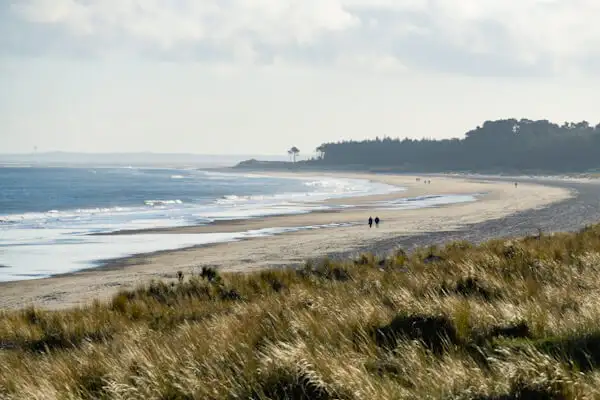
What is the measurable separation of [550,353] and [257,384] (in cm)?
231

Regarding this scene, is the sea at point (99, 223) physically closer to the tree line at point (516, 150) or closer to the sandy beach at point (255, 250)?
the sandy beach at point (255, 250)

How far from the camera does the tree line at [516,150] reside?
144 m

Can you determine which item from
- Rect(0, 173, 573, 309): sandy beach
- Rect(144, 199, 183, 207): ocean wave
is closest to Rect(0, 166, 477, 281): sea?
Rect(144, 199, 183, 207): ocean wave

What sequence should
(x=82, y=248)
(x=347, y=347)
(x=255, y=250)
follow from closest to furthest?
(x=347, y=347) < (x=255, y=250) < (x=82, y=248)

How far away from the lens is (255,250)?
28.5m

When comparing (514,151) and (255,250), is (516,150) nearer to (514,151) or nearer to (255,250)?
(514,151)

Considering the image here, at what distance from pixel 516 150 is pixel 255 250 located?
142 metres

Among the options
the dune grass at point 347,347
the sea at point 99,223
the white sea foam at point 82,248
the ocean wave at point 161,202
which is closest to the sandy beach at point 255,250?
the white sea foam at point 82,248

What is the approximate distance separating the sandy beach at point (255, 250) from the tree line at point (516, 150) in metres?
98.4

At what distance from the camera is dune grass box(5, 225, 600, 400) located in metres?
5.32

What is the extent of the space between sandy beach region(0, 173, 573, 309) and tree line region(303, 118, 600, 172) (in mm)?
98411

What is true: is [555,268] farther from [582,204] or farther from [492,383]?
[582,204]

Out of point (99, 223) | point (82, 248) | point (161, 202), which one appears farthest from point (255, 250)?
point (161, 202)

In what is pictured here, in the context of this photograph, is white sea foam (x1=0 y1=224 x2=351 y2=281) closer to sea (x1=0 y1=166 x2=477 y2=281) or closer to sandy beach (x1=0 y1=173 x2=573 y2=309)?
sea (x1=0 y1=166 x2=477 y2=281)
